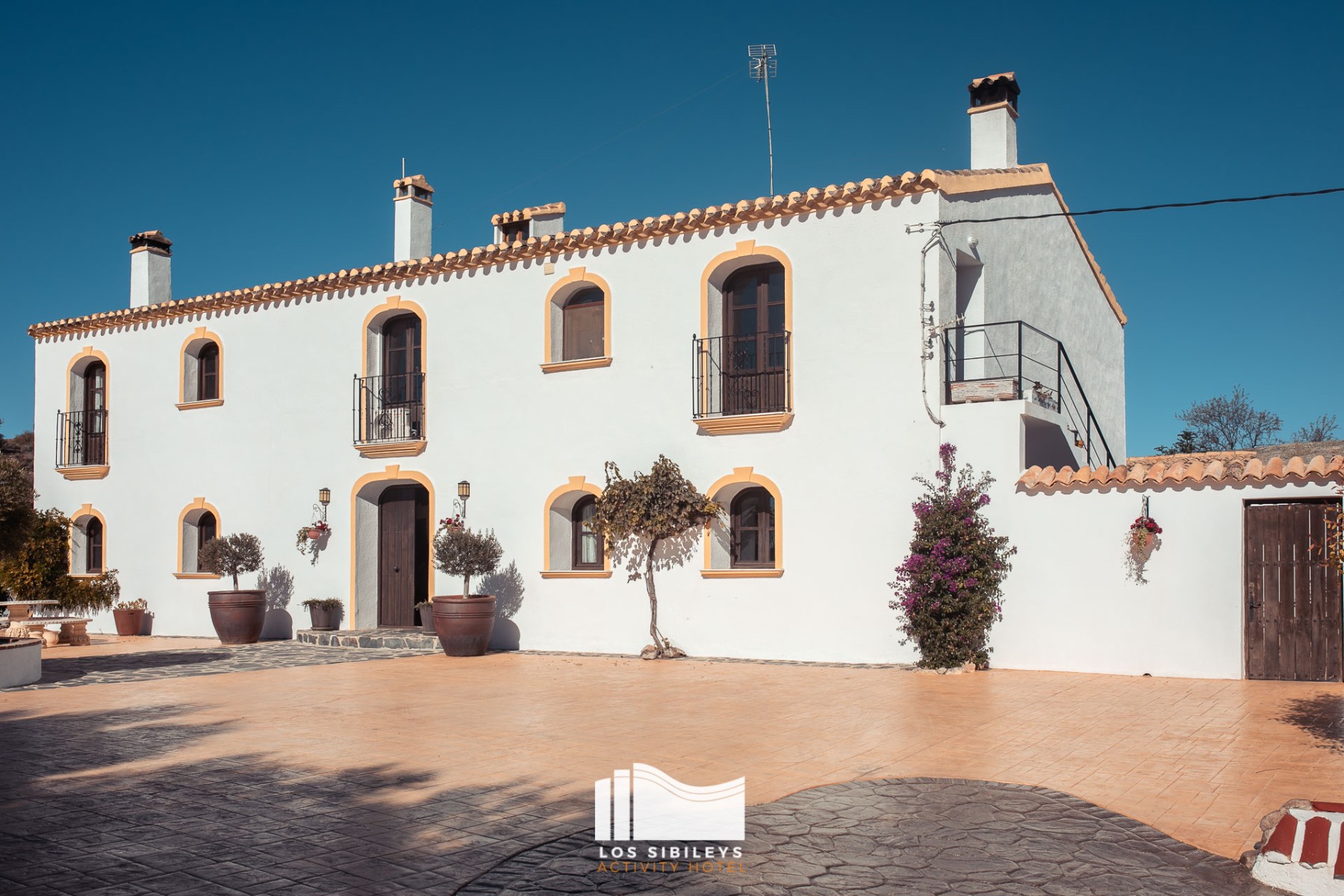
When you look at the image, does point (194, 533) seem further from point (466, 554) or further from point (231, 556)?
point (466, 554)

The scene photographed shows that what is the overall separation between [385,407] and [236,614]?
13.2 ft

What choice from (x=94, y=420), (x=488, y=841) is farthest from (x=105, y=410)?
(x=488, y=841)

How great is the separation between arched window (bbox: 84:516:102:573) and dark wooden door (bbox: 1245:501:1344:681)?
1964 cm

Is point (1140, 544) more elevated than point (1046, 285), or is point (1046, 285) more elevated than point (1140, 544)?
point (1046, 285)

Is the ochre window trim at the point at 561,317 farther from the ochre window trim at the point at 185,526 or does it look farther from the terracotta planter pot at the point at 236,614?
the ochre window trim at the point at 185,526

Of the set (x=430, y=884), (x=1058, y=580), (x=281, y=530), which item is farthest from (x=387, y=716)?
(x=281, y=530)

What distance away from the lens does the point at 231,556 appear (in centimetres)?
1828

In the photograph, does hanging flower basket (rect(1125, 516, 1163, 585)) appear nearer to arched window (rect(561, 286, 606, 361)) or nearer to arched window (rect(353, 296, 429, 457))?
arched window (rect(561, 286, 606, 361))

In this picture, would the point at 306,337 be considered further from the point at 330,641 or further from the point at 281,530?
the point at 330,641

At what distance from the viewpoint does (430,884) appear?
5.04 m

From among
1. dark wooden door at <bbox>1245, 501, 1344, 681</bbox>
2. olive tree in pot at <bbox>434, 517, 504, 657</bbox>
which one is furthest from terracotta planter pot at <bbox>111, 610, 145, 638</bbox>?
dark wooden door at <bbox>1245, 501, 1344, 681</bbox>

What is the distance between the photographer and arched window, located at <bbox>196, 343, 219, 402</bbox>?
20580 millimetres

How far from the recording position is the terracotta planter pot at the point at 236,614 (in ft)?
58.9

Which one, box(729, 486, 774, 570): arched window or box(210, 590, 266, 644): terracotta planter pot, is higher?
box(729, 486, 774, 570): arched window
